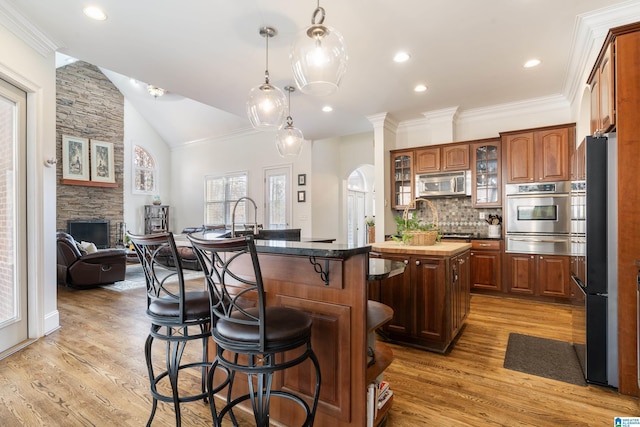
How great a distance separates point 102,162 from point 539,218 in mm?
9868

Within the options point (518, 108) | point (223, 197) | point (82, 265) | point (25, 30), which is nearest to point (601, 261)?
point (518, 108)

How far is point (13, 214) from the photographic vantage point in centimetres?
294

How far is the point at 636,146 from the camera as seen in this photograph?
2.04 m

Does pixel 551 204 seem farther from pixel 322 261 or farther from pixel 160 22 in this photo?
pixel 160 22

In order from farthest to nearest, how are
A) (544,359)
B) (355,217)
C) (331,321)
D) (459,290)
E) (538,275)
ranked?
(355,217)
(538,275)
(459,290)
(544,359)
(331,321)

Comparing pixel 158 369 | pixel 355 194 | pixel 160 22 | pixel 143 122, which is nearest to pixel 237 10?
pixel 160 22

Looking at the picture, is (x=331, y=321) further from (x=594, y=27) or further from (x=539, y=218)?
(x=539, y=218)

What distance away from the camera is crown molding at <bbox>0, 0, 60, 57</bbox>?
2.67 metres

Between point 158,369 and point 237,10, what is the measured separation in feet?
9.72

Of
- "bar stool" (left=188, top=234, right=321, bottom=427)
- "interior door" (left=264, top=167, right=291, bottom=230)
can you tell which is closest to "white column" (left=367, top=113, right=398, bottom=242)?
"interior door" (left=264, top=167, right=291, bottom=230)

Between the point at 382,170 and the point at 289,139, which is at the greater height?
the point at 289,139

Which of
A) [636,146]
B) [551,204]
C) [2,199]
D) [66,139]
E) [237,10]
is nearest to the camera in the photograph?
[636,146]

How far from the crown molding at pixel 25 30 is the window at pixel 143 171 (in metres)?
6.75

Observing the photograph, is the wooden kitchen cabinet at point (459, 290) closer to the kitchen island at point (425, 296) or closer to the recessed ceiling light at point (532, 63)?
the kitchen island at point (425, 296)
